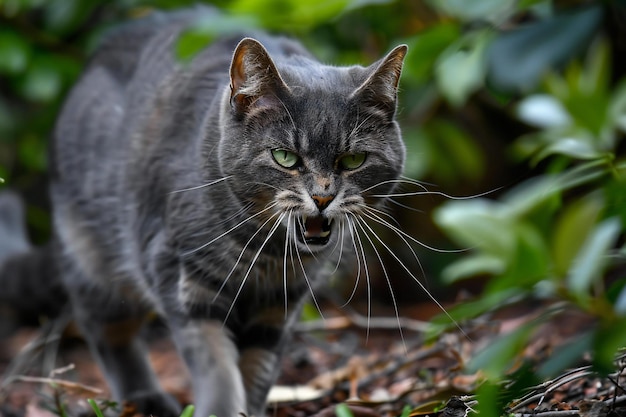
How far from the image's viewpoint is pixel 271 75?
8.43 feet

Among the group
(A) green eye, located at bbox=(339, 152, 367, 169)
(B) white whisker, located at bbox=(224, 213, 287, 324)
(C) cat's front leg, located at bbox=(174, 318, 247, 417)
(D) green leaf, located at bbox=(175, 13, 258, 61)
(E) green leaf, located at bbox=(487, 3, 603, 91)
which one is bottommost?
(C) cat's front leg, located at bbox=(174, 318, 247, 417)

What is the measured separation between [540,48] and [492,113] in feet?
13.0

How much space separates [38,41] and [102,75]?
3.53 feet

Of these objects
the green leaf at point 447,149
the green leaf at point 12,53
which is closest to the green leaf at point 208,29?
the green leaf at point 12,53

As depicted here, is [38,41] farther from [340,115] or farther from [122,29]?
[340,115]

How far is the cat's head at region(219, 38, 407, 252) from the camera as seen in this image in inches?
99.4

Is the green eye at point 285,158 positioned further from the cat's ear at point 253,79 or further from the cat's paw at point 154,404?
the cat's paw at point 154,404

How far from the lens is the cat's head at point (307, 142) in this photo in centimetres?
253

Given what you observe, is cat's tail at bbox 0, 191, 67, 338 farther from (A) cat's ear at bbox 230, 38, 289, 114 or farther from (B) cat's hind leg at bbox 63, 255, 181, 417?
(A) cat's ear at bbox 230, 38, 289, 114

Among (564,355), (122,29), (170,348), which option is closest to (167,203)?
(122,29)

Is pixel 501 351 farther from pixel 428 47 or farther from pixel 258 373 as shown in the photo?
pixel 258 373

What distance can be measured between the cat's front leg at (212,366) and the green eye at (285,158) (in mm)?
666

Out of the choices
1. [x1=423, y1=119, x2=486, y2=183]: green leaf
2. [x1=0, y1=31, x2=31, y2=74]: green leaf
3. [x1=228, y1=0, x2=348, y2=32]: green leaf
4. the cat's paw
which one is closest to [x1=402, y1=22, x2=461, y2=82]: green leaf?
[x1=228, y1=0, x2=348, y2=32]: green leaf

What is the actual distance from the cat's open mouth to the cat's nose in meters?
0.08
